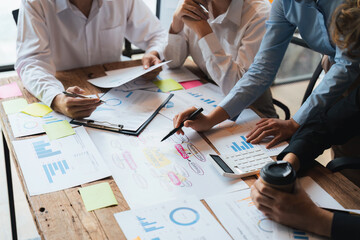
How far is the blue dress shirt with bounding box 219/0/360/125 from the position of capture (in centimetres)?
132

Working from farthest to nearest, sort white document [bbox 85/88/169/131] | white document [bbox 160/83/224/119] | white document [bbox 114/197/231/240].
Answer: white document [bbox 160/83/224/119]
white document [bbox 85/88/169/131]
white document [bbox 114/197/231/240]

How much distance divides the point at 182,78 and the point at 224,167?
2.52 feet

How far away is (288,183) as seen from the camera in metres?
0.90

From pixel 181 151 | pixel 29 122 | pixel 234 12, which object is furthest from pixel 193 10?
pixel 29 122

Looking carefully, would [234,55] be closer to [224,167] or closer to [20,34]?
[224,167]

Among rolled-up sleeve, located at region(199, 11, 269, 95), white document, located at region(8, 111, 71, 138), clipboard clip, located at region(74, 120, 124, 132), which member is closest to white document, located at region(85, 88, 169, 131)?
clipboard clip, located at region(74, 120, 124, 132)

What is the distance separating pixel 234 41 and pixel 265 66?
12.7 inches

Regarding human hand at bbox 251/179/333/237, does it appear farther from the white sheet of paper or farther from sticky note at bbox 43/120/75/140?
the white sheet of paper

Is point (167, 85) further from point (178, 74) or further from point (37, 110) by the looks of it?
point (37, 110)

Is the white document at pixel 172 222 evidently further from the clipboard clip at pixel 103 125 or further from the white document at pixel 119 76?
the white document at pixel 119 76

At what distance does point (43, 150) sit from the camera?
1208mm

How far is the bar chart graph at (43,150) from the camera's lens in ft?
Result: 3.88

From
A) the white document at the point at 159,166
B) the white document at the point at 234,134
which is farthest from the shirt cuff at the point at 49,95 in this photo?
the white document at the point at 234,134

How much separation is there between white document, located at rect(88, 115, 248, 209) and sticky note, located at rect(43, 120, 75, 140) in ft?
0.26
